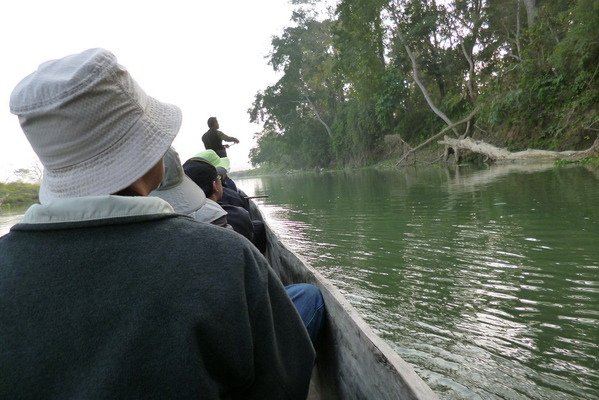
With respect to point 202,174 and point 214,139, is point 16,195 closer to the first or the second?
point 214,139

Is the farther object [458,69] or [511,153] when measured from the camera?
[458,69]

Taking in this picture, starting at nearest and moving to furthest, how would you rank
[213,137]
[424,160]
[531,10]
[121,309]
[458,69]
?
[121,309] < [213,137] < [531,10] < [458,69] < [424,160]

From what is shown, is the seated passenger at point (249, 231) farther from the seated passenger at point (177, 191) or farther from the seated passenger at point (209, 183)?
the seated passenger at point (177, 191)

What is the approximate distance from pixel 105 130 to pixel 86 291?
1.01ft

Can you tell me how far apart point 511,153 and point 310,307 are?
537 inches

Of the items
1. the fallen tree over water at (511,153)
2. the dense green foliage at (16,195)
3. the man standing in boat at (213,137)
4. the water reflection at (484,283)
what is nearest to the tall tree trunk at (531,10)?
the fallen tree over water at (511,153)

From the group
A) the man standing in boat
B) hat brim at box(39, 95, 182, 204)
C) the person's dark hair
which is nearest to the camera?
hat brim at box(39, 95, 182, 204)

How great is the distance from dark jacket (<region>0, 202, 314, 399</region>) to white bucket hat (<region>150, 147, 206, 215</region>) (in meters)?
1.21

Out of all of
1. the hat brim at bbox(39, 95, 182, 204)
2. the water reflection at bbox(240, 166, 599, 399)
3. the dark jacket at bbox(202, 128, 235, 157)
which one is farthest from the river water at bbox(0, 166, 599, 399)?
the hat brim at bbox(39, 95, 182, 204)

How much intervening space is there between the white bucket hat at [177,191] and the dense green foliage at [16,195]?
81.5 ft

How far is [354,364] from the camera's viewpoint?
159 centimetres

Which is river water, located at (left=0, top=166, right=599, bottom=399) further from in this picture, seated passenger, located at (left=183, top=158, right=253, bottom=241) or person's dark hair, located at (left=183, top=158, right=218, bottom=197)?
person's dark hair, located at (left=183, top=158, right=218, bottom=197)

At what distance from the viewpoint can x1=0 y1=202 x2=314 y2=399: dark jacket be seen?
2.45 ft

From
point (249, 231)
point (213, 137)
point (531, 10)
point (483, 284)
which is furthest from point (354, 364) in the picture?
point (531, 10)
